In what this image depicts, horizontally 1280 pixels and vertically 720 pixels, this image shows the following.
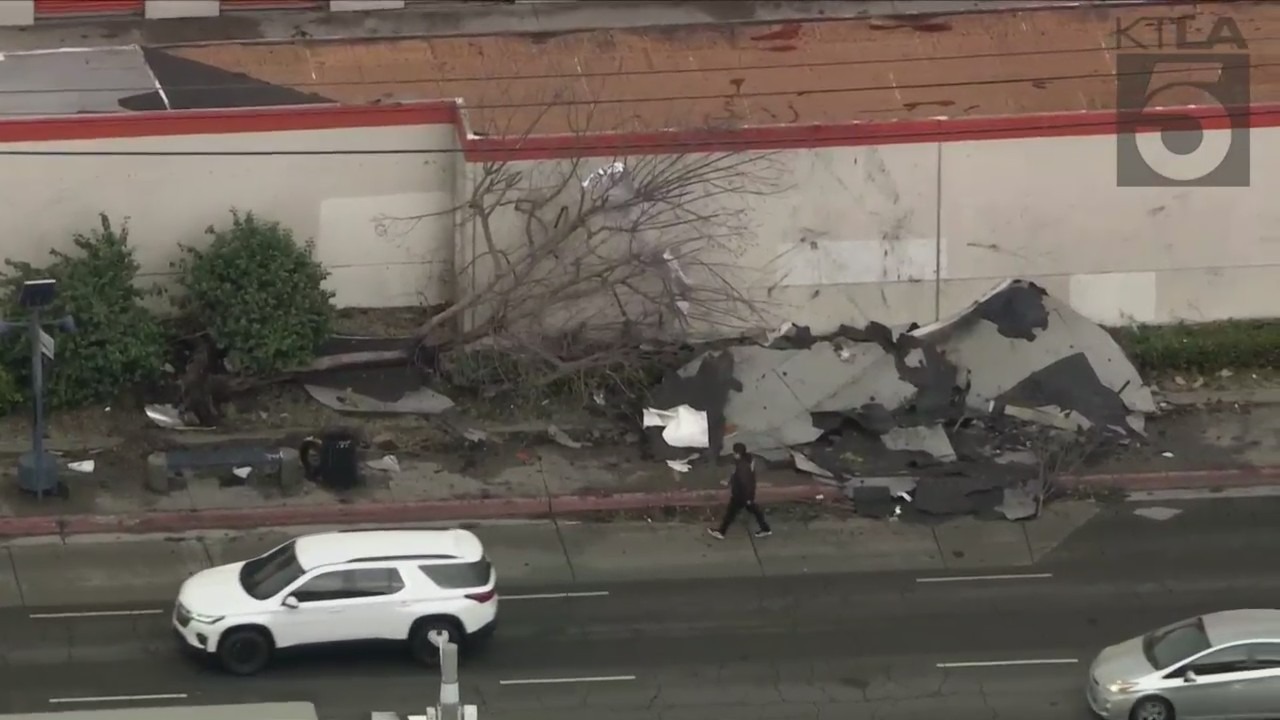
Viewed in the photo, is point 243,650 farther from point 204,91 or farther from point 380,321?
point 204,91

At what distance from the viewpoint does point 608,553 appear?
27.0 metres

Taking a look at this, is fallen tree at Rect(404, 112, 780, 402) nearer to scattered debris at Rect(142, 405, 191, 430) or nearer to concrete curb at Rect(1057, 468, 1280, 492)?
scattered debris at Rect(142, 405, 191, 430)

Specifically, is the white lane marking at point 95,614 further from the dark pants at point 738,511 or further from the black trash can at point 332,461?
the dark pants at point 738,511

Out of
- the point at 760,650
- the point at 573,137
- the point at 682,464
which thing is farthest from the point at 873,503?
the point at 573,137

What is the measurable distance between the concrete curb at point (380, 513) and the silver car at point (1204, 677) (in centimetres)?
622

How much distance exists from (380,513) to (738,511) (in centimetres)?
449

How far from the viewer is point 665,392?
2992 centimetres

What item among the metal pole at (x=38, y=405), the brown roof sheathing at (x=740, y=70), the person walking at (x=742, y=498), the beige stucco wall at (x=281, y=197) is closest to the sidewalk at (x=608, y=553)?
the person walking at (x=742, y=498)

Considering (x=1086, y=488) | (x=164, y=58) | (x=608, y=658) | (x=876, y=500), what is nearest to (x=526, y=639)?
(x=608, y=658)

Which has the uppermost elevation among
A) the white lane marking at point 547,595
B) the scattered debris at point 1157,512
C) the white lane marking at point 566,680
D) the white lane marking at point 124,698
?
the scattered debris at point 1157,512

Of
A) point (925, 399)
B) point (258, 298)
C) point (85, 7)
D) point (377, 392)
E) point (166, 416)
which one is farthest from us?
point (85, 7)

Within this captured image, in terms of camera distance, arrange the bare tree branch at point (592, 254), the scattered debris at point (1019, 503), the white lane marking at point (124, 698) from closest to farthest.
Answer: the white lane marking at point (124, 698), the scattered debris at point (1019, 503), the bare tree branch at point (592, 254)

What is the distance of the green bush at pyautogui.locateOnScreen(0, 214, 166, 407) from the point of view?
29.0 meters

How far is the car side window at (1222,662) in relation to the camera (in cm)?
2255
